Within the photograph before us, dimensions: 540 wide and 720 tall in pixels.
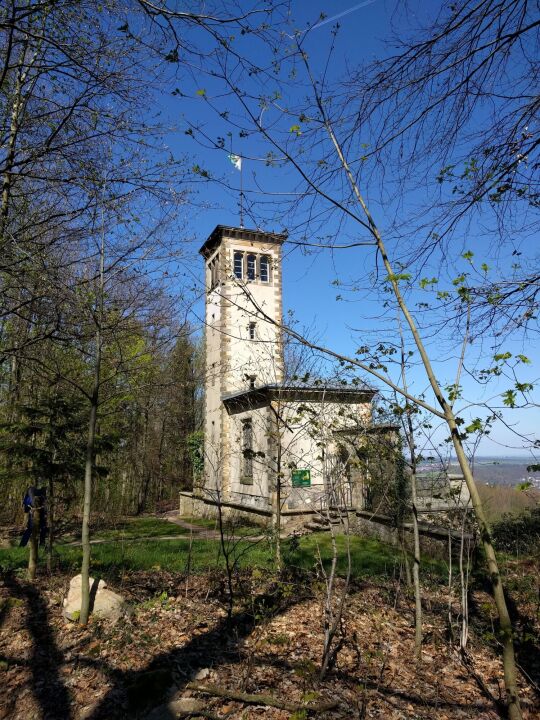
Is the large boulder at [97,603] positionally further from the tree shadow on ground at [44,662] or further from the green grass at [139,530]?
the green grass at [139,530]

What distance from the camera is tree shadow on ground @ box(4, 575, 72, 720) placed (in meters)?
3.97

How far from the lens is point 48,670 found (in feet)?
14.9

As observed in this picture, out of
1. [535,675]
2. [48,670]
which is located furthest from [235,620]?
[535,675]

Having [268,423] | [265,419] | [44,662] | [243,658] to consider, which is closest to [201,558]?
[265,419]

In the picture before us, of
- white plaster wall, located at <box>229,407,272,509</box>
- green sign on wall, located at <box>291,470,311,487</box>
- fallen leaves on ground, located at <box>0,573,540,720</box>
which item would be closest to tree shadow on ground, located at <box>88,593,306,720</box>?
fallen leaves on ground, located at <box>0,573,540,720</box>

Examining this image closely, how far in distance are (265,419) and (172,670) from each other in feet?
20.1

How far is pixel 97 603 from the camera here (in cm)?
558

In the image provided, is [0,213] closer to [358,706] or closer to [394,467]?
[394,467]

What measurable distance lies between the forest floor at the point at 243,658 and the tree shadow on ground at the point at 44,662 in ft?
0.05

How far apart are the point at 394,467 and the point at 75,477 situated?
4.63m

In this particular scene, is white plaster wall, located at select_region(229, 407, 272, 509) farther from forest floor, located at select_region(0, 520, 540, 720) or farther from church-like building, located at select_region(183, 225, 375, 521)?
forest floor, located at select_region(0, 520, 540, 720)

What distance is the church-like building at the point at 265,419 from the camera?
19.0 feet

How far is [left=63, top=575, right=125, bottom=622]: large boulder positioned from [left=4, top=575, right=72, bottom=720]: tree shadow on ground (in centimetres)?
→ 28

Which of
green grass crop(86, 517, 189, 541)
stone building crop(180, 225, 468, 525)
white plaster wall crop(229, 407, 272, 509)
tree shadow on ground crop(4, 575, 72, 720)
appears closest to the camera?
tree shadow on ground crop(4, 575, 72, 720)
